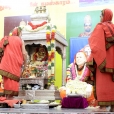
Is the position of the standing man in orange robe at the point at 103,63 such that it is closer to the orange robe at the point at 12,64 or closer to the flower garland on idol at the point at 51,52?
the orange robe at the point at 12,64

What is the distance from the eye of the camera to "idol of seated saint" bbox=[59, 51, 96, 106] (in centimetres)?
486

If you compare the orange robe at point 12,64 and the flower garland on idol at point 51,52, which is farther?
the flower garland on idol at point 51,52

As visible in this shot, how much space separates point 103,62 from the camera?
4.03m

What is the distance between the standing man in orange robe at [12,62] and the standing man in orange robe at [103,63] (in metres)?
1.81

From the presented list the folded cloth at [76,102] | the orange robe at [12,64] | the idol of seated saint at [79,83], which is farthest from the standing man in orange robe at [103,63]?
the orange robe at [12,64]

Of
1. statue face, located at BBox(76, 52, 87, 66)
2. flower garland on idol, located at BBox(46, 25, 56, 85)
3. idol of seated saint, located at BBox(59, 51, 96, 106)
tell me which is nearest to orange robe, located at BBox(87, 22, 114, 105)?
idol of seated saint, located at BBox(59, 51, 96, 106)

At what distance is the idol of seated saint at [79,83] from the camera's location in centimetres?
486

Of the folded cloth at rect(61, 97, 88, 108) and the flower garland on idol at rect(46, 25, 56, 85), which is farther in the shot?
A: the flower garland on idol at rect(46, 25, 56, 85)

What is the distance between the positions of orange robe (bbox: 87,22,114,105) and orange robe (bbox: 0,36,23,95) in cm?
180

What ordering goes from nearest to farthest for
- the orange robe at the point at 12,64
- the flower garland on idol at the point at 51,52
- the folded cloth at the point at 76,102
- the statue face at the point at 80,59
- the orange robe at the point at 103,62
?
the orange robe at the point at 103,62 < the folded cloth at the point at 76,102 < the orange robe at the point at 12,64 < the flower garland on idol at the point at 51,52 < the statue face at the point at 80,59

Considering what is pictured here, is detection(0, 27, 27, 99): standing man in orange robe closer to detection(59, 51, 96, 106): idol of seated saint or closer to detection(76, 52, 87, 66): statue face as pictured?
detection(59, 51, 96, 106): idol of seated saint

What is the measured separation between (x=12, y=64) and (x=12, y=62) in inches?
1.6

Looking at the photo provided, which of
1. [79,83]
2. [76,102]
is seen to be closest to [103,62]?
[76,102]

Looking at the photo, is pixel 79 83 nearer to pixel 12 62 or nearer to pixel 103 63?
pixel 103 63
